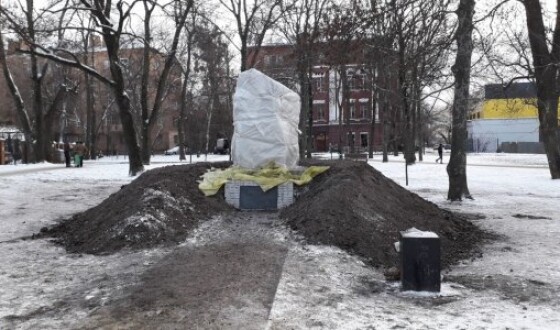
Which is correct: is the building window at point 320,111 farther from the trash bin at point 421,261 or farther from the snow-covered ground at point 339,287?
the trash bin at point 421,261

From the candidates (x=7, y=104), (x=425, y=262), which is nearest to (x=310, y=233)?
(x=425, y=262)

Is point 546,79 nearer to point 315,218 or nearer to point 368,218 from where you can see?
point 368,218

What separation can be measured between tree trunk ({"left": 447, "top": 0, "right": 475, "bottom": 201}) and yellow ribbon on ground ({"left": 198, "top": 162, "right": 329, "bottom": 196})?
3714mm

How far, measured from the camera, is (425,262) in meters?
5.46

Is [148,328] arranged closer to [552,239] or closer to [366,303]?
[366,303]

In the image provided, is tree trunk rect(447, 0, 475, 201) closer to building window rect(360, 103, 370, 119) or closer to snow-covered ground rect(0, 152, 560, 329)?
snow-covered ground rect(0, 152, 560, 329)

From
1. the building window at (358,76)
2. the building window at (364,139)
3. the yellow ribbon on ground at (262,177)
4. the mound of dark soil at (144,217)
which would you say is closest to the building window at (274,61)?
the building window at (358,76)

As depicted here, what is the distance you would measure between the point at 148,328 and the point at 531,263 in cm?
502

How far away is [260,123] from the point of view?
1160 centimetres

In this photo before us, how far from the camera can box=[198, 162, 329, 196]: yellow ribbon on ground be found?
35.2 feet

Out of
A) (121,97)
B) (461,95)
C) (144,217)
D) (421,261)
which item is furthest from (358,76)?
(421,261)

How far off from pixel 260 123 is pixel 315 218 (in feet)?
12.8

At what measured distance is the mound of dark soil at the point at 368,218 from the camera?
7.34m

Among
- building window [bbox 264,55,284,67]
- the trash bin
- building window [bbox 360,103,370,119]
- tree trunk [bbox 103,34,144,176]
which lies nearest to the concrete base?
the trash bin
